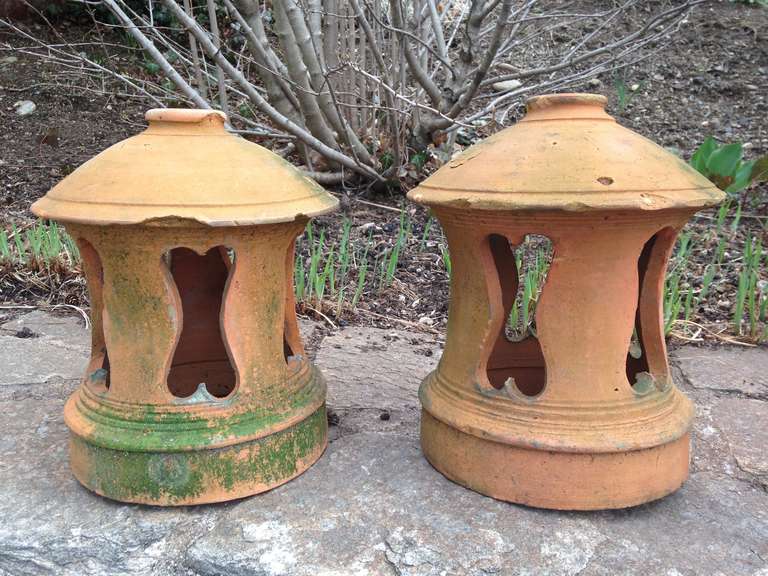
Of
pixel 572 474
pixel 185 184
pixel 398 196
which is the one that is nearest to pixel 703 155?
pixel 398 196

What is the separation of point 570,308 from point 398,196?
2.88 metres

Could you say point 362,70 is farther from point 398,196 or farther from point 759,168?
point 759,168

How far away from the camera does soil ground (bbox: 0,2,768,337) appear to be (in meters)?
3.47

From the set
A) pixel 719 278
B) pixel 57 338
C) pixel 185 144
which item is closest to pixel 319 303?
pixel 57 338

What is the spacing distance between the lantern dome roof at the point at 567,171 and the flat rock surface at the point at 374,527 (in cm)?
75

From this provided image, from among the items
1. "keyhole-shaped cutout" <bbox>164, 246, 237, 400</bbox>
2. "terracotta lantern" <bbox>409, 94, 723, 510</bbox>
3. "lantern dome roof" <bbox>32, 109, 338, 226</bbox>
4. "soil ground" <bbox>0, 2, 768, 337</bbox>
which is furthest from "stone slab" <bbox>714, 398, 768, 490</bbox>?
"keyhole-shaped cutout" <bbox>164, 246, 237, 400</bbox>

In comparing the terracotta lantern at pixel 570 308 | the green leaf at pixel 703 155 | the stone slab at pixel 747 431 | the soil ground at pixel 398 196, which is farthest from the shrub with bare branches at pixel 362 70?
the stone slab at pixel 747 431

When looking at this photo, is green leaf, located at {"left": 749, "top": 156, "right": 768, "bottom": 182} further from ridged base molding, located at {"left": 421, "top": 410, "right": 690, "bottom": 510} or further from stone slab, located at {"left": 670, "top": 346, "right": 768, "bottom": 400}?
ridged base molding, located at {"left": 421, "top": 410, "right": 690, "bottom": 510}

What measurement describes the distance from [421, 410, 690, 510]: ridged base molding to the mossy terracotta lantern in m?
0.48

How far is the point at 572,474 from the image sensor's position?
1663 millimetres

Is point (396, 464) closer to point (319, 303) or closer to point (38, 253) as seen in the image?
point (319, 303)

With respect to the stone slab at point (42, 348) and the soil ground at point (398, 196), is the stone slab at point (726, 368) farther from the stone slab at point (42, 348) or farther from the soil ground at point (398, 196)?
the stone slab at point (42, 348)

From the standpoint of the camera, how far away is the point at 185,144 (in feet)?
5.47

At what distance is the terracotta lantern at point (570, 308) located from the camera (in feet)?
4.99
